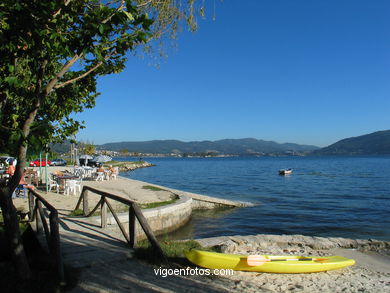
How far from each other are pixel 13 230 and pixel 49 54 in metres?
2.55

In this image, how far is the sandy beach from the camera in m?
4.84

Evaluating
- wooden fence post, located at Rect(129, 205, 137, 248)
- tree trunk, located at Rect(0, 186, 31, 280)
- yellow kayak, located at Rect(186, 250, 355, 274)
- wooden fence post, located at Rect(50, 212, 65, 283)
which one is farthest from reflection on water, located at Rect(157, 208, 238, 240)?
tree trunk, located at Rect(0, 186, 31, 280)

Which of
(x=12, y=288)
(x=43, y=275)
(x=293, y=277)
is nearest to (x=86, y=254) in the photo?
(x=43, y=275)

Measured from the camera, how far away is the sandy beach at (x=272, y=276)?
15.9 ft

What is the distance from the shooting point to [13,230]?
4.43m

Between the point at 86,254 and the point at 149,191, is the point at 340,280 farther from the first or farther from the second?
the point at 149,191

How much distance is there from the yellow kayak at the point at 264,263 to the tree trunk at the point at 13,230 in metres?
2.90

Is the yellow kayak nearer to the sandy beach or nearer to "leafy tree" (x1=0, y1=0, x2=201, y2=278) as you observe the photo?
the sandy beach

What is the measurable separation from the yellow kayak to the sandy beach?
0.11 meters

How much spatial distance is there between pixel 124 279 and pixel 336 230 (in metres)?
11.1

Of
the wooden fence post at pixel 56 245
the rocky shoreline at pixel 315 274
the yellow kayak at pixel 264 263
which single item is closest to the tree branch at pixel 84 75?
the wooden fence post at pixel 56 245

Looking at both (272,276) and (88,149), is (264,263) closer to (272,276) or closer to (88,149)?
(272,276)

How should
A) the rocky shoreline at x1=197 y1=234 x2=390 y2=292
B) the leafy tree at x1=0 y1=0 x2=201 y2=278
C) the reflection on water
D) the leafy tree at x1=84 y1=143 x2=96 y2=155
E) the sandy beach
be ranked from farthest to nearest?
the leafy tree at x1=84 y1=143 x2=96 y2=155, the reflection on water, the rocky shoreline at x1=197 y1=234 x2=390 y2=292, the sandy beach, the leafy tree at x1=0 y1=0 x2=201 y2=278

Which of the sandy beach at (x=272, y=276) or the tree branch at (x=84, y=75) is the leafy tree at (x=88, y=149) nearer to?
the sandy beach at (x=272, y=276)
